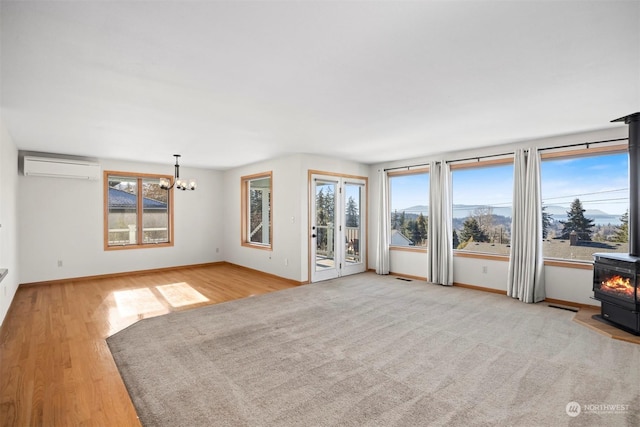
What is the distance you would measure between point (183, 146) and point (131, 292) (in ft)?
8.95

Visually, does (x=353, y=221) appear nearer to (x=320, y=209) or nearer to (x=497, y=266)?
(x=320, y=209)

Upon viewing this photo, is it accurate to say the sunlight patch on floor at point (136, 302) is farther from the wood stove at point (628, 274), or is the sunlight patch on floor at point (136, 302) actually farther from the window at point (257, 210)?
the wood stove at point (628, 274)

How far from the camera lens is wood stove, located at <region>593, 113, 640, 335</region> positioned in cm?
343

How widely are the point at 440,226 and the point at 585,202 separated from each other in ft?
7.09

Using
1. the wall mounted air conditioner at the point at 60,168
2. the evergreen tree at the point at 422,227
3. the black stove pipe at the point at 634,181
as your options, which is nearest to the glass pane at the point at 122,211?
the wall mounted air conditioner at the point at 60,168

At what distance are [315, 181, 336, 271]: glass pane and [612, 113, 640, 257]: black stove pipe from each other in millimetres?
4527

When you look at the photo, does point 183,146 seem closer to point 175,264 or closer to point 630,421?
point 175,264

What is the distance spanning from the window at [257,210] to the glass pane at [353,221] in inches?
68.6

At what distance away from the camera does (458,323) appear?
12.7 feet

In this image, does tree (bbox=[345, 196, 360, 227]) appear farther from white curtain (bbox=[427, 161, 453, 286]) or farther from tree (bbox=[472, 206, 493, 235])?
tree (bbox=[472, 206, 493, 235])

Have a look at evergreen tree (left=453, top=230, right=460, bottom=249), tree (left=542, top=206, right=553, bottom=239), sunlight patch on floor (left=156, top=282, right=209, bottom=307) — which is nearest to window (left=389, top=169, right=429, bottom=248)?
evergreen tree (left=453, top=230, right=460, bottom=249)

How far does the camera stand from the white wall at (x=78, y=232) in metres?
5.73

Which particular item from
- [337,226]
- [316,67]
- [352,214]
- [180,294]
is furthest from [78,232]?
[316,67]

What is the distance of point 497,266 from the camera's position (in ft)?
17.6
